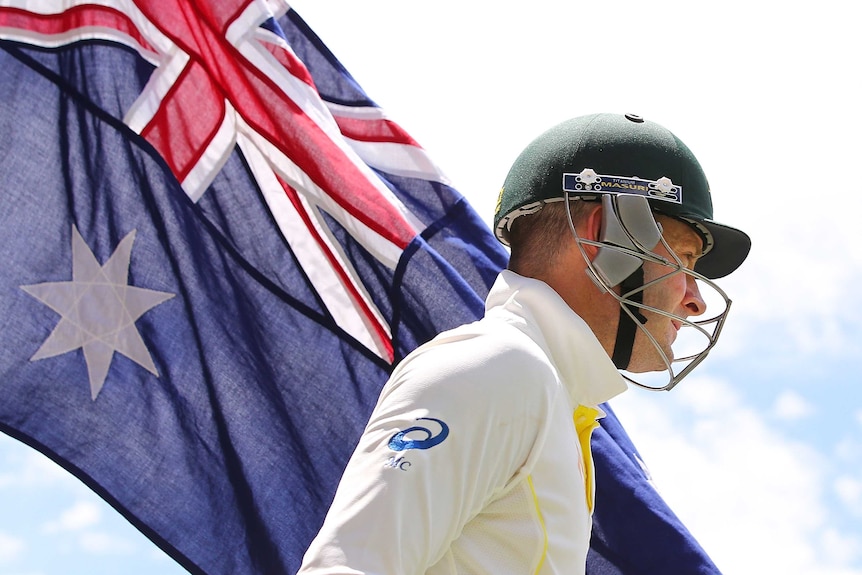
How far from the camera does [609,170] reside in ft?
12.6

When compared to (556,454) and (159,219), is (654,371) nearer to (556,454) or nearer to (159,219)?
(556,454)

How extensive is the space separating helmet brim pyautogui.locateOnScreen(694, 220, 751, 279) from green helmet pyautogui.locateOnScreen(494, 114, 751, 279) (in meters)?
0.02

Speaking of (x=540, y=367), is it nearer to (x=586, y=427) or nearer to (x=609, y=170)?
(x=586, y=427)

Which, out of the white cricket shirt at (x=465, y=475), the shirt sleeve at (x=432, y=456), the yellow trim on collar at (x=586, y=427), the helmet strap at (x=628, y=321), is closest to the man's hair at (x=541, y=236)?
the helmet strap at (x=628, y=321)

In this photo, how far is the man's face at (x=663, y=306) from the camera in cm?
367

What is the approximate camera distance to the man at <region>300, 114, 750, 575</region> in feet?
8.43

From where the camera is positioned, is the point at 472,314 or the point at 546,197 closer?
the point at 546,197

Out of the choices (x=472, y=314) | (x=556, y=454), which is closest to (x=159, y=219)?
(x=472, y=314)

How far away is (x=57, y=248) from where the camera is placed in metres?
5.12

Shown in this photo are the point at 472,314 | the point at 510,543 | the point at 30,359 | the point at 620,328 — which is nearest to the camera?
the point at 510,543

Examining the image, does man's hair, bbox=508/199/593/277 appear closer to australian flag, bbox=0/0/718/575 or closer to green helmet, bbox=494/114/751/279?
green helmet, bbox=494/114/751/279

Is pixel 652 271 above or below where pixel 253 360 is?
above

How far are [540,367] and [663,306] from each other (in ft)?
3.17

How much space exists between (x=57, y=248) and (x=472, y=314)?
5.73 ft
